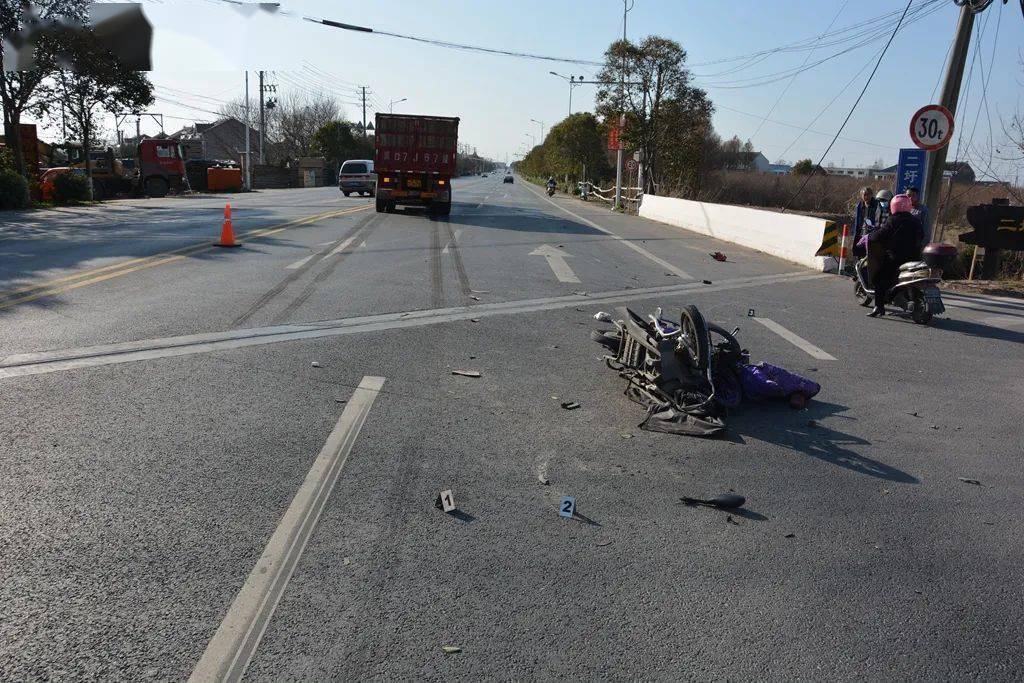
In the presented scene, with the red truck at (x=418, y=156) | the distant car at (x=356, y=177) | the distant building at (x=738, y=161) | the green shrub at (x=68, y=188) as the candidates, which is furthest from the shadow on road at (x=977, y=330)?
the distant building at (x=738, y=161)

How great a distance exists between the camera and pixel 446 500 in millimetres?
4379

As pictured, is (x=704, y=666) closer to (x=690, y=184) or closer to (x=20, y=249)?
(x=20, y=249)

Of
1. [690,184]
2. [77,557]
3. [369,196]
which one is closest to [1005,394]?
[77,557]

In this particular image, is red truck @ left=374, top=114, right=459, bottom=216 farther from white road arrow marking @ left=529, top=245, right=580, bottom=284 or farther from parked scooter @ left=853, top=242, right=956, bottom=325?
parked scooter @ left=853, top=242, right=956, bottom=325

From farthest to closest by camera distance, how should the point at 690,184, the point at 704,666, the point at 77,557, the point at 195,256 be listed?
the point at 690,184
the point at 195,256
the point at 77,557
the point at 704,666

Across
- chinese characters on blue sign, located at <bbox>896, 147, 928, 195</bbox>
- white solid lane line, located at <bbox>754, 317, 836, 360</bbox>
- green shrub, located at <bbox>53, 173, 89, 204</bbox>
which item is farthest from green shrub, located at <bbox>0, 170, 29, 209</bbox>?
chinese characters on blue sign, located at <bbox>896, 147, 928, 195</bbox>

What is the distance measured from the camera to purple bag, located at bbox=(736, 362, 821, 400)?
21.2 ft

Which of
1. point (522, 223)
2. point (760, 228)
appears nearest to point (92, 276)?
point (760, 228)

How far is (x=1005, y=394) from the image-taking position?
7.41m

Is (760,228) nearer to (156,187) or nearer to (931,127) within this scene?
(931,127)

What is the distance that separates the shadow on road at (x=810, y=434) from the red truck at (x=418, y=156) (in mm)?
21350

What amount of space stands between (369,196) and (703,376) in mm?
41172

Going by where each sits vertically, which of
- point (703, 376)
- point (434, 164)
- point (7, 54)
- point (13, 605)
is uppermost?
point (7, 54)

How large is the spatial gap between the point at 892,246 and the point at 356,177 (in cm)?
3679
